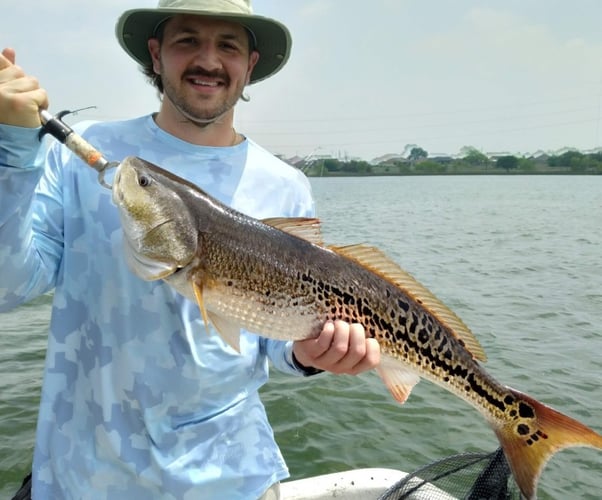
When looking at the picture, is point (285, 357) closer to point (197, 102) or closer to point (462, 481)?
point (197, 102)

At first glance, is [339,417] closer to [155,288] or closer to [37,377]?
[37,377]

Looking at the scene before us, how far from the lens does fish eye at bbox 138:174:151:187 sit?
8.40ft

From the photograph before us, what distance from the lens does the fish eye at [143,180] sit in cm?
256

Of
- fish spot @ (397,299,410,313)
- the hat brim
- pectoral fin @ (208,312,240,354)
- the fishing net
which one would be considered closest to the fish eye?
pectoral fin @ (208,312,240,354)

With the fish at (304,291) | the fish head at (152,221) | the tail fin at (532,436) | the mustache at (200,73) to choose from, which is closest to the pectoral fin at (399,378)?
the fish at (304,291)

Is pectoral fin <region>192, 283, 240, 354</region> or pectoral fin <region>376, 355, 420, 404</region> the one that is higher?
pectoral fin <region>192, 283, 240, 354</region>

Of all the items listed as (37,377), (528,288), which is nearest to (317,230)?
(37,377)

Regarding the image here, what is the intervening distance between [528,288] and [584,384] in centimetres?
704

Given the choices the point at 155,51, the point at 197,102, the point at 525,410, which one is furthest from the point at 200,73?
the point at 525,410

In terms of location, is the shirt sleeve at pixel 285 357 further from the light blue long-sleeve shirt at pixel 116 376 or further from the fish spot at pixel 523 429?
the fish spot at pixel 523 429

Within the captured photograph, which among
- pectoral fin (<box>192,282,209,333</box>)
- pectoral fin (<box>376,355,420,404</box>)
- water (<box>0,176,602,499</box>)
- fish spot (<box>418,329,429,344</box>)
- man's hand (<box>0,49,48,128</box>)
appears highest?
man's hand (<box>0,49,48,128</box>)

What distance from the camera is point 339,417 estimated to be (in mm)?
8039

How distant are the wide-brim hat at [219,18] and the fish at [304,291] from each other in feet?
2.67

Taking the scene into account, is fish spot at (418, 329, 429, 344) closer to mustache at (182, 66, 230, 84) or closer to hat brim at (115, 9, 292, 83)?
mustache at (182, 66, 230, 84)
